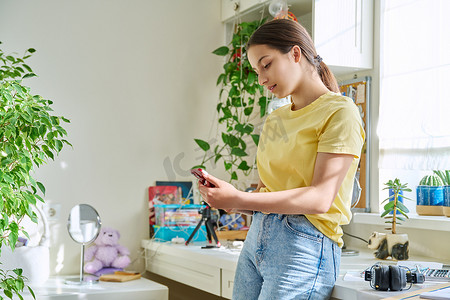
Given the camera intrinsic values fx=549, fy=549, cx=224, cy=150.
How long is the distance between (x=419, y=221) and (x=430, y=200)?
0.29ft

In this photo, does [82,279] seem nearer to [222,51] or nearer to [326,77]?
[222,51]

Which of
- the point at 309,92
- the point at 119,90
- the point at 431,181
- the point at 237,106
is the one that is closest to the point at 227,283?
the point at 431,181

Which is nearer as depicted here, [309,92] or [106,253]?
[309,92]

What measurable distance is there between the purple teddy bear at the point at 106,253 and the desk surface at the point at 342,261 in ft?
0.46

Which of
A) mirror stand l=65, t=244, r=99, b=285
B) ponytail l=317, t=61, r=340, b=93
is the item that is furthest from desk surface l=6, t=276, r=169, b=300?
ponytail l=317, t=61, r=340, b=93

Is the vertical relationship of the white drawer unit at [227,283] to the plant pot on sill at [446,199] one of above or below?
below

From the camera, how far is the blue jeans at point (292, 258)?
1.25 meters

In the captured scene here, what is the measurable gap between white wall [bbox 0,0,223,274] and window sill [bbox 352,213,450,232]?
1002 mm

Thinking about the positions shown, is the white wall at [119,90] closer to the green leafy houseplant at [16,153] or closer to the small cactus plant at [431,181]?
the green leafy houseplant at [16,153]

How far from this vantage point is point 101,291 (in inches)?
84.1

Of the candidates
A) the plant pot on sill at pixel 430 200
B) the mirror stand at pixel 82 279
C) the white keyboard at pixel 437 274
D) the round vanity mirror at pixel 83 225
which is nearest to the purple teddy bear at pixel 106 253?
the mirror stand at pixel 82 279

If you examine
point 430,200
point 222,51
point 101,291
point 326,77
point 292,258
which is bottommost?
point 101,291

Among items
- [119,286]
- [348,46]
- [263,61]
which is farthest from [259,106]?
[263,61]

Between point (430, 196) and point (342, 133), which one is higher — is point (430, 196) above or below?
below
